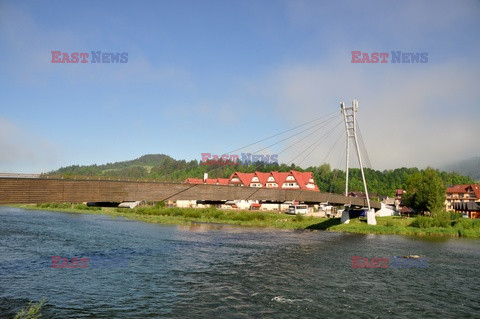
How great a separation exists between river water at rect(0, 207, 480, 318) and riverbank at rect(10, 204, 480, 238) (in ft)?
71.3

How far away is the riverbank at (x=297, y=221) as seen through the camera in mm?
65312

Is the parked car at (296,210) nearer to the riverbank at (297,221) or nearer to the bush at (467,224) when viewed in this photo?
the riverbank at (297,221)

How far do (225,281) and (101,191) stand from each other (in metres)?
11.6

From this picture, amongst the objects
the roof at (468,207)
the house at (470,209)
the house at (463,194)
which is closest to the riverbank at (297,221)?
the house at (470,209)

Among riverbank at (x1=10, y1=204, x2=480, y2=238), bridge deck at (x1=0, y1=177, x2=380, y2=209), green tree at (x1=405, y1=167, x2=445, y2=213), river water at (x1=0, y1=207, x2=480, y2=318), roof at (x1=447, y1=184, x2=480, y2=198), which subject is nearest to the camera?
river water at (x1=0, y1=207, x2=480, y2=318)

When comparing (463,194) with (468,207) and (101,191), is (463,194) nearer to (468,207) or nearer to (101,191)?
(468,207)

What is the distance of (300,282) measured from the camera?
27.2 m

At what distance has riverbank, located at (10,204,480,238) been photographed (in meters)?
65.3

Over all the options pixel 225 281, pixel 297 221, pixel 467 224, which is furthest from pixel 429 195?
pixel 225 281

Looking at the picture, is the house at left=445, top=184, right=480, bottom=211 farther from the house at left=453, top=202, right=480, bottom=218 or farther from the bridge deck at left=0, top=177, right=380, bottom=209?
the bridge deck at left=0, top=177, right=380, bottom=209

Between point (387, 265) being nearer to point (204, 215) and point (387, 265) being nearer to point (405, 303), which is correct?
point (405, 303)

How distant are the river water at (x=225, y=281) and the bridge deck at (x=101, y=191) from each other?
604 centimetres

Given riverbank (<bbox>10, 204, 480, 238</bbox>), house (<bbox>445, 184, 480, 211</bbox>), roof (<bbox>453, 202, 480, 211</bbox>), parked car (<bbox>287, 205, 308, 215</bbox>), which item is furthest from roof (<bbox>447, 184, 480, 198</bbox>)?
parked car (<bbox>287, 205, 308, 215</bbox>)

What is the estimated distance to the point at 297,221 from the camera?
251 feet
